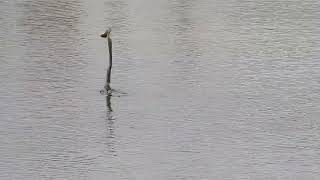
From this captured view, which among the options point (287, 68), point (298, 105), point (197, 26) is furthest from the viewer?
point (197, 26)

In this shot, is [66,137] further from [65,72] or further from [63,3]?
[63,3]

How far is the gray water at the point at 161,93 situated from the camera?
135ft

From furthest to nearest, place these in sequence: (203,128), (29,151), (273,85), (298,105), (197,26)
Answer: (197,26) < (273,85) < (298,105) < (203,128) < (29,151)

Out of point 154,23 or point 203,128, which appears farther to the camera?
point 154,23

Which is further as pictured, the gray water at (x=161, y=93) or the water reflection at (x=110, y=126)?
the water reflection at (x=110, y=126)

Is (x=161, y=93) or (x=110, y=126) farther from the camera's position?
(x=161, y=93)

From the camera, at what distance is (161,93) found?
52.7 metres

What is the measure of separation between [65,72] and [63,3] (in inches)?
1019

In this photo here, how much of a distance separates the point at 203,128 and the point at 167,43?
2042 cm

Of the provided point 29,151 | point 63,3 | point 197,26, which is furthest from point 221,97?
point 63,3

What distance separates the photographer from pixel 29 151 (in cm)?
4234

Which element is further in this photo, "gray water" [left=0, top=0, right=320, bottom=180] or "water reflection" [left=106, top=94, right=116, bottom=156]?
"water reflection" [left=106, top=94, right=116, bottom=156]

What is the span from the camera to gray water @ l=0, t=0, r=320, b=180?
41.2 meters

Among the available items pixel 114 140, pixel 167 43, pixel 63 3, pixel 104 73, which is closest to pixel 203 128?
pixel 114 140
